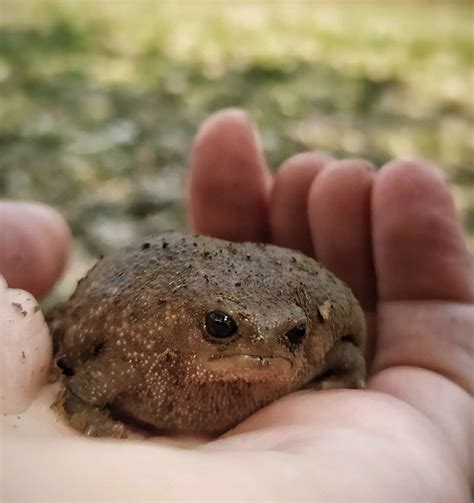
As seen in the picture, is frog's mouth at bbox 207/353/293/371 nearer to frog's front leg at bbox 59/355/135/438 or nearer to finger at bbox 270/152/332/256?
frog's front leg at bbox 59/355/135/438

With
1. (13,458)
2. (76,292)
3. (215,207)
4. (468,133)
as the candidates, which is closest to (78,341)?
(76,292)

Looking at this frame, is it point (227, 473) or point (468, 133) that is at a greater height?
point (227, 473)

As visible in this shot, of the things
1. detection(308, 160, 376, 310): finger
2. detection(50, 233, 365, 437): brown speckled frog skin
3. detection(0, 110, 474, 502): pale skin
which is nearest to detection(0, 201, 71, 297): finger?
detection(0, 110, 474, 502): pale skin

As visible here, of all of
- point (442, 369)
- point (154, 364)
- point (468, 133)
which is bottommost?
point (468, 133)

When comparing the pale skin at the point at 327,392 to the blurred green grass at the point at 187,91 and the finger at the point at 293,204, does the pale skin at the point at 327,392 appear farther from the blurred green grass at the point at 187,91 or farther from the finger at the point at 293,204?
the blurred green grass at the point at 187,91

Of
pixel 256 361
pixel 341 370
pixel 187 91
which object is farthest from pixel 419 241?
pixel 187 91

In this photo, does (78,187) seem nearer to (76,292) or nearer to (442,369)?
(76,292)
